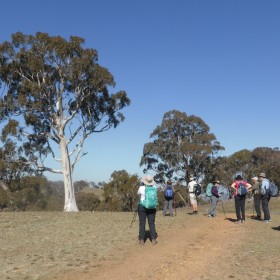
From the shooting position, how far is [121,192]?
6316 centimetres

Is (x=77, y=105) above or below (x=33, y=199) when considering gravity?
above

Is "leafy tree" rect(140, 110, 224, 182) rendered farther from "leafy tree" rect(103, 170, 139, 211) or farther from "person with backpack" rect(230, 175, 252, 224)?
"person with backpack" rect(230, 175, 252, 224)

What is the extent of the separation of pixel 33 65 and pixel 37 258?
17187mm

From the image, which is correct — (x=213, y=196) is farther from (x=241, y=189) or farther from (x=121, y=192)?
(x=121, y=192)

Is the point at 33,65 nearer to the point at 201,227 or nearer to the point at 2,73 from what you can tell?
the point at 2,73

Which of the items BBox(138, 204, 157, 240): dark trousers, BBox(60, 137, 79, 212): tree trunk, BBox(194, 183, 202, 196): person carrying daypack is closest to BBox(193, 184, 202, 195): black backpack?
BBox(194, 183, 202, 196): person carrying daypack

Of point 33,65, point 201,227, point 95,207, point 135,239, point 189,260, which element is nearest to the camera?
point 189,260

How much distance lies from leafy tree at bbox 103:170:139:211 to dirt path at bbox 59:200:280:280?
162 ft

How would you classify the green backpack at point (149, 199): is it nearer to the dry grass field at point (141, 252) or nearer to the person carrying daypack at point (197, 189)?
the dry grass field at point (141, 252)

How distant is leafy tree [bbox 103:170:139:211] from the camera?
6166 centimetres

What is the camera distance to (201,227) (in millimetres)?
14125

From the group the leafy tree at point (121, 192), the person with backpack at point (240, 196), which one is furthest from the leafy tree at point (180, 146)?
the person with backpack at point (240, 196)

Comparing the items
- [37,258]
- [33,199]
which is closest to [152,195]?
[37,258]

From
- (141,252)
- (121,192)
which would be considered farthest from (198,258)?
(121,192)
